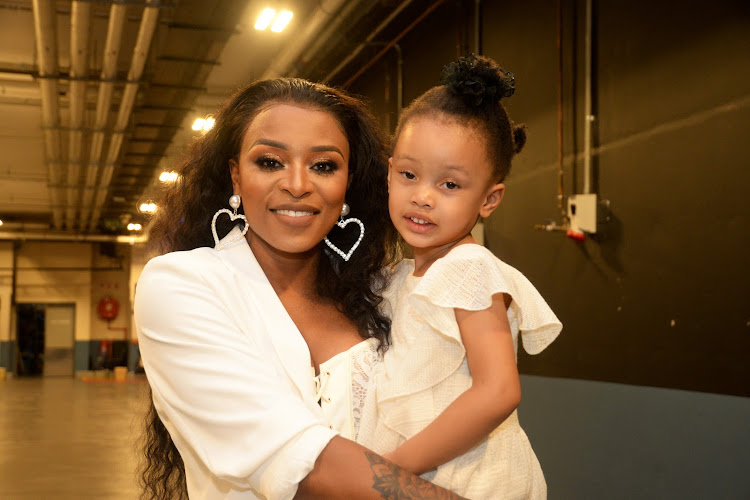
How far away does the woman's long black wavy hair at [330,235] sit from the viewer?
5.86 feet

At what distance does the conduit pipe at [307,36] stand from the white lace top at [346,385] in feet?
16.4

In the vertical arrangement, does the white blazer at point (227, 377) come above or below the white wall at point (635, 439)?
above

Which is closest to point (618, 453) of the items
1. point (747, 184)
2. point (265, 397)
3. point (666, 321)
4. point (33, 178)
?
point (666, 321)

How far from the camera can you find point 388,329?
173 centimetres

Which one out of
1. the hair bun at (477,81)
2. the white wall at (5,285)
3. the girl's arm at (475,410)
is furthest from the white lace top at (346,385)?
the white wall at (5,285)

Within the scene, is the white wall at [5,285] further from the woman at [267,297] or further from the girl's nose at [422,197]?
the girl's nose at [422,197]

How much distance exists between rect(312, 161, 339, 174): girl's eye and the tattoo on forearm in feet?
2.14

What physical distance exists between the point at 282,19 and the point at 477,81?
5.38m

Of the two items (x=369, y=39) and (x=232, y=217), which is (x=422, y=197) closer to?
(x=232, y=217)

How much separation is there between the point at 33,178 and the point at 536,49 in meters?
13.1

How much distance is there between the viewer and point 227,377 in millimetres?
1297

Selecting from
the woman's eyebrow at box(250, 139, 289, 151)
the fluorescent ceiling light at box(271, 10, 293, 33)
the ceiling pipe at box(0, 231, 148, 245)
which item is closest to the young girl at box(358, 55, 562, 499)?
the woman's eyebrow at box(250, 139, 289, 151)

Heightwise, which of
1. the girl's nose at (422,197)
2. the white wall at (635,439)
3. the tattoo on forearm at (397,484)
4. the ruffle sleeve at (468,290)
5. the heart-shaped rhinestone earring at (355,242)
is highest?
the girl's nose at (422,197)

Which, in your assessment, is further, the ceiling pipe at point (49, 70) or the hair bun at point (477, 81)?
the ceiling pipe at point (49, 70)
